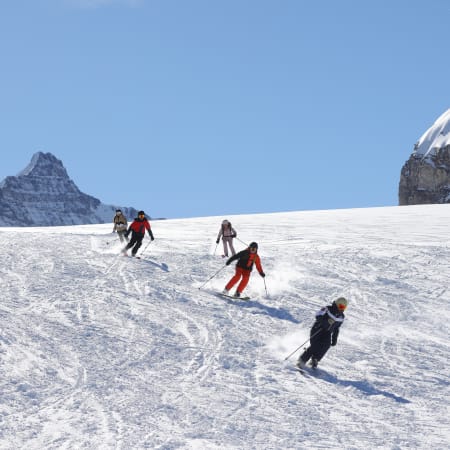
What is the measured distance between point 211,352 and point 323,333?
6.06 feet

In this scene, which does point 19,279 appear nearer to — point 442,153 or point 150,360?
point 150,360

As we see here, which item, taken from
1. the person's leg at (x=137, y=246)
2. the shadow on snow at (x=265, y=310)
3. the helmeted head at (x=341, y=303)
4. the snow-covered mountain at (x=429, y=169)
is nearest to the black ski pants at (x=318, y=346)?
the helmeted head at (x=341, y=303)

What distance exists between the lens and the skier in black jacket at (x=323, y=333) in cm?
1209

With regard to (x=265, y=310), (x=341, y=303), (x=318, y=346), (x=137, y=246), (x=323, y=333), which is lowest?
(x=318, y=346)

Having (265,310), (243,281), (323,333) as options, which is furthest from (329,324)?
(243,281)

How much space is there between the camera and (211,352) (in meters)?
12.3

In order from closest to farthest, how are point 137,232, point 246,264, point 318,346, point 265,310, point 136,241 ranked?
point 318,346 → point 265,310 → point 246,264 → point 137,232 → point 136,241

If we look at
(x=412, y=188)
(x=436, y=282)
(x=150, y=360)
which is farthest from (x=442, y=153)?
(x=150, y=360)

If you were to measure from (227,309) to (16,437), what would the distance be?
700 cm

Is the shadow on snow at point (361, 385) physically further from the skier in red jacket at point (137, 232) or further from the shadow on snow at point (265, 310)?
the skier in red jacket at point (137, 232)

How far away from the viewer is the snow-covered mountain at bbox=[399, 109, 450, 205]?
13129 cm

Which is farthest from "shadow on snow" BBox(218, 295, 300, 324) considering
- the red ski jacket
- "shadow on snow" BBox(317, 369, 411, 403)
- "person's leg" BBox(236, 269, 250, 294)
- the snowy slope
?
the red ski jacket

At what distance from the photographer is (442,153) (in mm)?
131375

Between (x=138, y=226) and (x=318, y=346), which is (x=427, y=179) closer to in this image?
(x=138, y=226)
